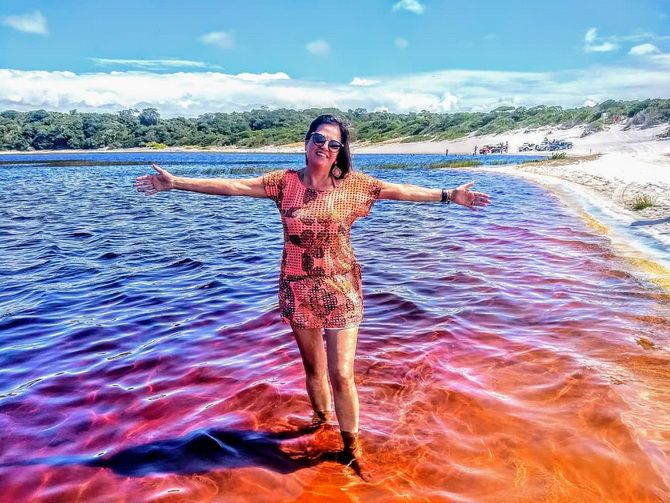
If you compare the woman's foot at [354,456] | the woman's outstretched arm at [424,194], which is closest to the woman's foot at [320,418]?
the woman's foot at [354,456]

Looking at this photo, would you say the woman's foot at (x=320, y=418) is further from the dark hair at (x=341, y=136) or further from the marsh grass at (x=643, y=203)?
the marsh grass at (x=643, y=203)

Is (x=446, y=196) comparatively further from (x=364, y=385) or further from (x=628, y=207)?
(x=628, y=207)

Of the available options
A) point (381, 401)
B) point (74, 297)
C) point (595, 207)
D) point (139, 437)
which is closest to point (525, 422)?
point (381, 401)

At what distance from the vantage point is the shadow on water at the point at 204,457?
4.30 meters

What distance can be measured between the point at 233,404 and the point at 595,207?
18.1 metres

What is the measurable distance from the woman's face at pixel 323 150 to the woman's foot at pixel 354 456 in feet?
6.75

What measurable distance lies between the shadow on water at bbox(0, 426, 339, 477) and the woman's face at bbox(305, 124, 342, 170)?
2344 mm

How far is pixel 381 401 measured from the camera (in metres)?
5.32

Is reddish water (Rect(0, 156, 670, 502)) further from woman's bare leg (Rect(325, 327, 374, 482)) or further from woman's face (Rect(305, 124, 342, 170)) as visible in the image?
woman's face (Rect(305, 124, 342, 170))

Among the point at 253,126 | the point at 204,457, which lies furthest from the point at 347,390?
the point at 253,126

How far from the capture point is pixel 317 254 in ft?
→ 12.9

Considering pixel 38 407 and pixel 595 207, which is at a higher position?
pixel 38 407

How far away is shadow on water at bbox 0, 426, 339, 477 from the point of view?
430 cm

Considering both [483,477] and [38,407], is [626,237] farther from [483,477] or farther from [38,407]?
[38,407]
